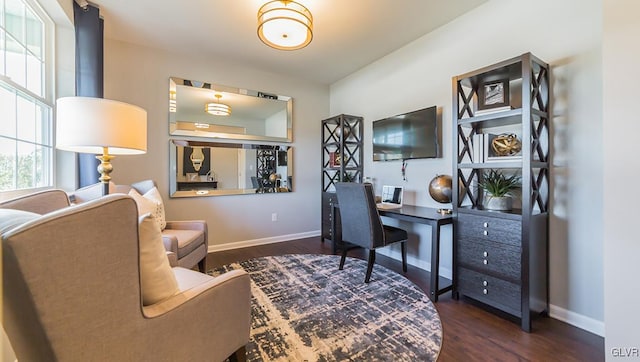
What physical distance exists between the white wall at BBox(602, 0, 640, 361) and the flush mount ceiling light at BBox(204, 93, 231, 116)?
3515 mm

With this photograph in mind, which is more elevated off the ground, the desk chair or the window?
the window

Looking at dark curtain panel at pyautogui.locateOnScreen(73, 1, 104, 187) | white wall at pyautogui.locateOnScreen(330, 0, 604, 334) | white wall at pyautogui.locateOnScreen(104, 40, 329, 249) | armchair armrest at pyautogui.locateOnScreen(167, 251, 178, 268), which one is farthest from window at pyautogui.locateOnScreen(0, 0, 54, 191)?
white wall at pyautogui.locateOnScreen(330, 0, 604, 334)

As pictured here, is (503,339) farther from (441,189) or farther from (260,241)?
(260,241)

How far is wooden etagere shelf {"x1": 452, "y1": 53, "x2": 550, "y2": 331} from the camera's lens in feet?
5.86

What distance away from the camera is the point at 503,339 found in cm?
167

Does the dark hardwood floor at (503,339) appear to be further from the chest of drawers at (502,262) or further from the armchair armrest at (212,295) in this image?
the armchair armrest at (212,295)

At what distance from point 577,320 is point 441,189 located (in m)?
1.29

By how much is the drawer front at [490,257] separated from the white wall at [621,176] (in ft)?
1.70

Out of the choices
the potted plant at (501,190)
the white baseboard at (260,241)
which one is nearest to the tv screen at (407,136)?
the potted plant at (501,190)

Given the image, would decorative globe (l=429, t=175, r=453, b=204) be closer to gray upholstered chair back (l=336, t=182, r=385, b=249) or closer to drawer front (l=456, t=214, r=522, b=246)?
drawer front (l=456, t=214, r=522, b=246)

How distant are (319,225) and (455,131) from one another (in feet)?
8.83

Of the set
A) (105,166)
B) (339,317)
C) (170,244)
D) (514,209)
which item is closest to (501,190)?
(514,209)

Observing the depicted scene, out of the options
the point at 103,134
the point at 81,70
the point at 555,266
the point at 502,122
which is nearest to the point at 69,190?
the point at 81,70

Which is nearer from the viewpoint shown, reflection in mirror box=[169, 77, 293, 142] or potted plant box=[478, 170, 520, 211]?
potted plant box=[478, 170, 520, 211]
